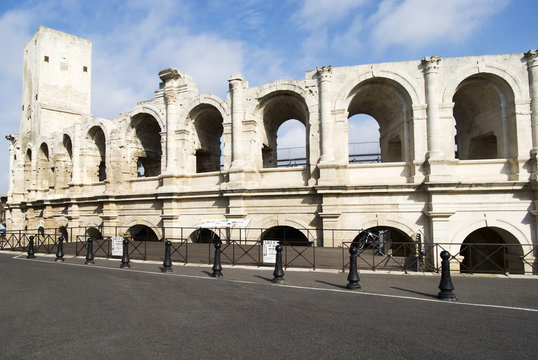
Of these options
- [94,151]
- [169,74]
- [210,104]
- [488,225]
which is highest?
[169,74]

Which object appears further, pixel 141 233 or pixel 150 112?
pixel 141 233

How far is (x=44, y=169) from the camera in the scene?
2694cm

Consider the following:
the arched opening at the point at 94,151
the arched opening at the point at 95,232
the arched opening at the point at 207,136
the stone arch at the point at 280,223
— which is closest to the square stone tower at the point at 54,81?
the arched opening at the point at 94,151

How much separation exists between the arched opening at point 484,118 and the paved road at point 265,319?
23.5 ft

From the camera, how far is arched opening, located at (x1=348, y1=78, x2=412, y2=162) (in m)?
14.6

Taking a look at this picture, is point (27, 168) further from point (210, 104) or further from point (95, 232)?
point (210, 104)

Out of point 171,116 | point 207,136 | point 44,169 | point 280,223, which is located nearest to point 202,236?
point 280,223

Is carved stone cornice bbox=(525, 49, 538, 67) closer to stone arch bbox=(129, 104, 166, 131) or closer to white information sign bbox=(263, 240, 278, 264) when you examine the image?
white information sign bbox=(263, 240, 278, 264)

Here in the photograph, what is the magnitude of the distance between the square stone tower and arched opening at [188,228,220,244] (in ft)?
51.7

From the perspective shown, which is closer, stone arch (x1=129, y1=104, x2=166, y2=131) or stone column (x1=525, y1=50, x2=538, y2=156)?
stone column (x1=525, y1=50, x2=538, y2=156)

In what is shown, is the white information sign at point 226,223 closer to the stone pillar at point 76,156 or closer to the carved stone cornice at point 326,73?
the carved stone cornice at point 326,73

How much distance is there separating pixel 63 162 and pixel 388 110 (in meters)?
21.9

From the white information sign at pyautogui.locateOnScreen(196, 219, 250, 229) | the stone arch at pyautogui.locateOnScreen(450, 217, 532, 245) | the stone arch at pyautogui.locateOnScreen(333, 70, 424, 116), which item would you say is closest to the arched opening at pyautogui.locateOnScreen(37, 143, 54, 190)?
the white information sign at pyautogui.locateOnScreen(196, 219, 250, 229)

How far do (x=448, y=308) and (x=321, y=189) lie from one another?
790cm
